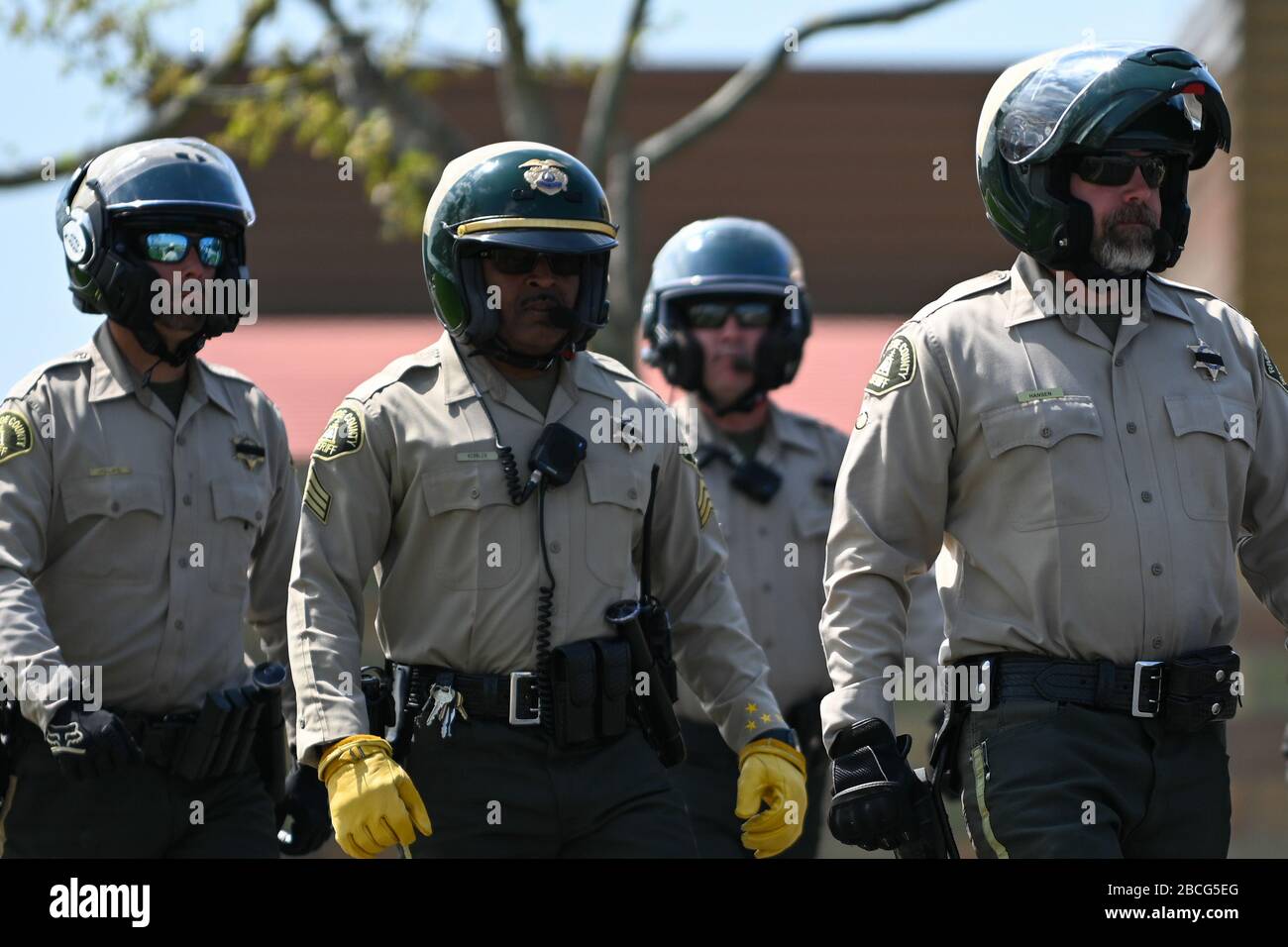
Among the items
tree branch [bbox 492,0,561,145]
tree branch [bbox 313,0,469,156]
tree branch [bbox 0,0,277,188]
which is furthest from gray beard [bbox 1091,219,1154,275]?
tree branch [bbox 0,0,277,188]

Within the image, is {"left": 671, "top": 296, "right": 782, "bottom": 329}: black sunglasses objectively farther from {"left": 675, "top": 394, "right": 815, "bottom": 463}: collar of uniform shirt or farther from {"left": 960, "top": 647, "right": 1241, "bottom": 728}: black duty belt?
{"left": 960, "top": 647, "right": 1241, "bottom": 728}: black duty belt

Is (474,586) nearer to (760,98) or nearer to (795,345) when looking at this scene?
(795,345)

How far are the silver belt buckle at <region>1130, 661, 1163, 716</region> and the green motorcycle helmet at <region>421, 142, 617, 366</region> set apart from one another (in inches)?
65.0

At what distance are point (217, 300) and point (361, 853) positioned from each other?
80.2 inches

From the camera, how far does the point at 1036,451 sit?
Result: 4.71 m

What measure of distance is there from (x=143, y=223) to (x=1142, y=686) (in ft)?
10.8

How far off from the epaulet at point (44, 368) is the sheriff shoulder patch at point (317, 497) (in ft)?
4.47

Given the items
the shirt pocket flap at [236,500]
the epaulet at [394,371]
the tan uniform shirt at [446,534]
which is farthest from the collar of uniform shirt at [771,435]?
the epaulet at [394,371]

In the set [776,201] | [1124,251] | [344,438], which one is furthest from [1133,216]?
[776,201]

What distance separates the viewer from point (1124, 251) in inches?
190

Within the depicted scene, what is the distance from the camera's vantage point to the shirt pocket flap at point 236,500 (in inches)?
241

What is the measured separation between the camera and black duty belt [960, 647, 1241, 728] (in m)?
4.55

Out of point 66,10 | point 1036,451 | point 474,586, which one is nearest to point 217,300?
point 474,586
